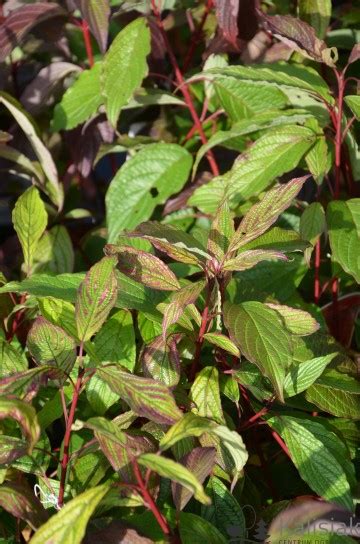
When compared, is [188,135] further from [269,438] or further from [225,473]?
[225,473]

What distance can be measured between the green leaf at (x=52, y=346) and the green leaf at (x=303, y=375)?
297mm

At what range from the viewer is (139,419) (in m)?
1.24

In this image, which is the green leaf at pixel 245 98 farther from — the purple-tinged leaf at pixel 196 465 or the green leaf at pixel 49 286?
the purple-tinged leaf at pixel 196 465

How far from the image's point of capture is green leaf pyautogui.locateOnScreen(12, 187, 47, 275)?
1339 millimetres

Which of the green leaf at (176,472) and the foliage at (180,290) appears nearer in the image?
the green leaf at (176,472)

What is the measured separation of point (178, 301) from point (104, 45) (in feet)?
2.28

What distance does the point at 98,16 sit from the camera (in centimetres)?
158

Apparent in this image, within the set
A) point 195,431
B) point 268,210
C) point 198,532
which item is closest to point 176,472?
point 195,431

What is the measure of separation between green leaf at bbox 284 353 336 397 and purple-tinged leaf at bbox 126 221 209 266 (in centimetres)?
20

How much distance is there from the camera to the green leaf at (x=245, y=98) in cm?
160

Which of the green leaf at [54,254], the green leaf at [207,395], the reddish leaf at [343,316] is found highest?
the green leaf at [207,395]

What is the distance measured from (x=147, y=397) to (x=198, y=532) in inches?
7.3

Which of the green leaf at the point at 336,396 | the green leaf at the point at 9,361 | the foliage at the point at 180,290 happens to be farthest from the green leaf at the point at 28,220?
the green leaf at the point at 336,396

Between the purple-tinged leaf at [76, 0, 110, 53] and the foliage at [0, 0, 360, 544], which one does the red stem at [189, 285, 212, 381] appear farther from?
the purple-tinged leaf at [76, 0, 110, 53]
